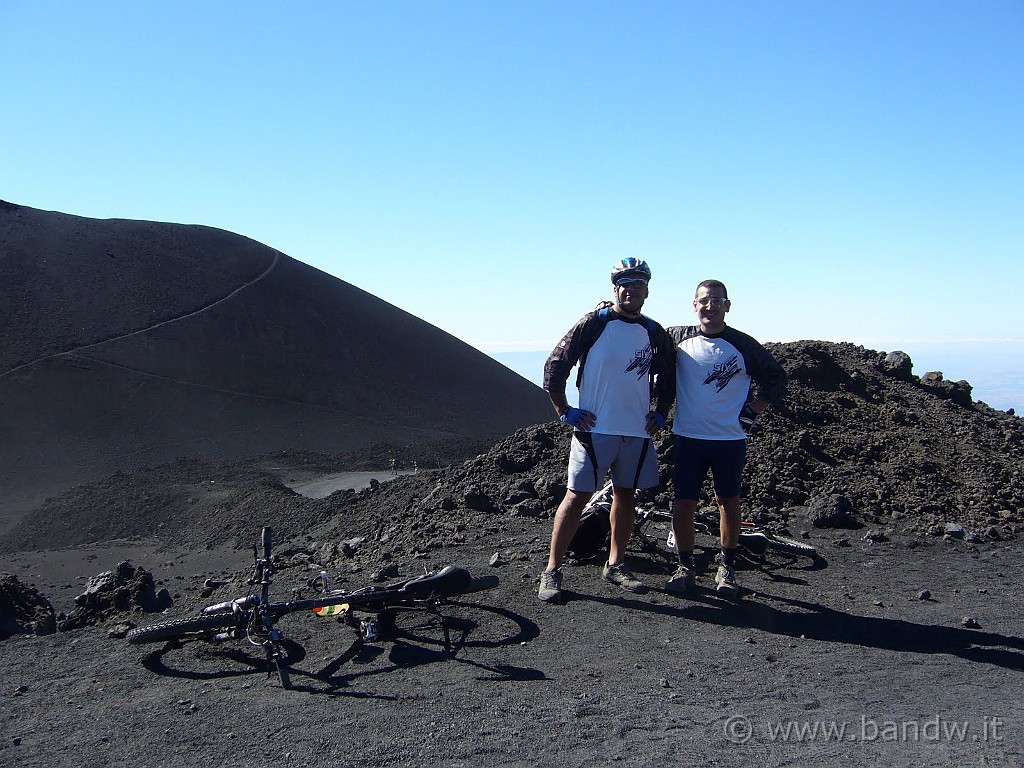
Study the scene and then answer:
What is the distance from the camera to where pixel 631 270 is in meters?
4.96

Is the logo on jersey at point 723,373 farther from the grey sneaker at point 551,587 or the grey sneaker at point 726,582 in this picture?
the grey sneaker at point 551,587

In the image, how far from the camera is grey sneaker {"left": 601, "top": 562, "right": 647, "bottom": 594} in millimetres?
5199

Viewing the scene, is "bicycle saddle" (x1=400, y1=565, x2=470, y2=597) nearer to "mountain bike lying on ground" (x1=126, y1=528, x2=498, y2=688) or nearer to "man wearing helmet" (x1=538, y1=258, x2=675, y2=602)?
"mountain bike lying on ground" (x1=126, y1=528, x2=498, y2=688)

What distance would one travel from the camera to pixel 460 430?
84.1 feet

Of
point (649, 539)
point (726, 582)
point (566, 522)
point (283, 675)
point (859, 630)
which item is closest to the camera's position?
point (283, 675)

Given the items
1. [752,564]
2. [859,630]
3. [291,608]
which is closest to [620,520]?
[752,564]

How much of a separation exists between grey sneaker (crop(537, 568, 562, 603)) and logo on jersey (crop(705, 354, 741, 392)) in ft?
4.66

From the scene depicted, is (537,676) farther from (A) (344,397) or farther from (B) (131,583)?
(A) (344,397)

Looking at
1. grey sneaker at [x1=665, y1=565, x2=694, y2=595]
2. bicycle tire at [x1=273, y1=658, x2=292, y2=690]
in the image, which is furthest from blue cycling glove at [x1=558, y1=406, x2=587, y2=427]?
bicycle tire at [x1=273, y1=658, x2=292, y2=690]

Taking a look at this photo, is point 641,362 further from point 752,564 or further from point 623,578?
point 752,564

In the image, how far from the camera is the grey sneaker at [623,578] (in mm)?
5199

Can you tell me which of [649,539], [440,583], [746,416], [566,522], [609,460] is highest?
[746,416]

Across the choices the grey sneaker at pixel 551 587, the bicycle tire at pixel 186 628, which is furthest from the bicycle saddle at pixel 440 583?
the bicycle tire at pixel 186 628

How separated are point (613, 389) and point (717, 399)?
1.96 feet
